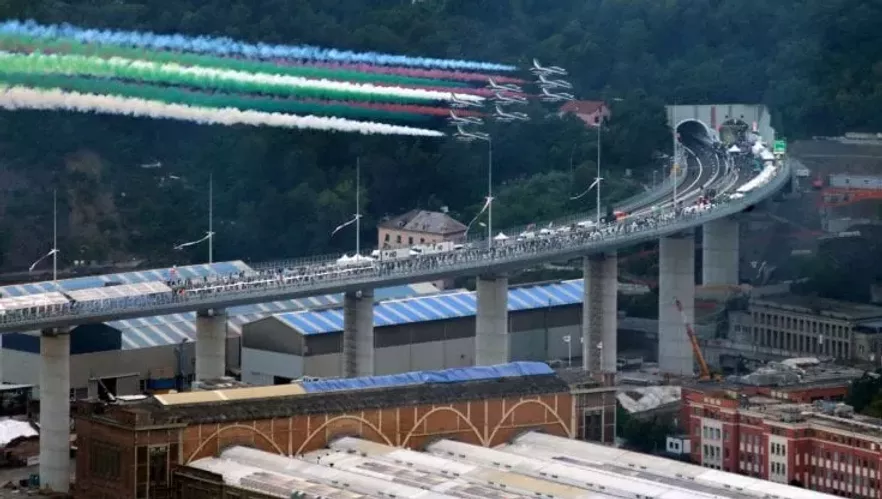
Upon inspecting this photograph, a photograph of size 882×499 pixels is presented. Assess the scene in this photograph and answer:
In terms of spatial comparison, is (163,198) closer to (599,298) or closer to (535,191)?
(535,191)

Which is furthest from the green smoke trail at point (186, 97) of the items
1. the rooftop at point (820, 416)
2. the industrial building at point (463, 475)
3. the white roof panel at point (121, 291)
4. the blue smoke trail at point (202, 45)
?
the rooftop at point (820, 416)

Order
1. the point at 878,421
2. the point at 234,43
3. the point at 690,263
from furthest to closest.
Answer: the point at 234,43 < the point at 690,263 < the point at 878,421

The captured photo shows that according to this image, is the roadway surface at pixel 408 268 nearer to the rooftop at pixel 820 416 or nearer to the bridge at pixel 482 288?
the bridge at pixel 482 288

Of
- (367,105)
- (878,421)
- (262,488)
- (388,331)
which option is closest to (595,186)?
(367,105)

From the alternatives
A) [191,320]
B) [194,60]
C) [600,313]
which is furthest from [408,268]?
[194,60]

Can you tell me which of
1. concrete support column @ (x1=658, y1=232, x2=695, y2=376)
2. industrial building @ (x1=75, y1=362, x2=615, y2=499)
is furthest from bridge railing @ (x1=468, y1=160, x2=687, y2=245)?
industrial building @ (x1=75, y1=362, x2=615, y2=499)
